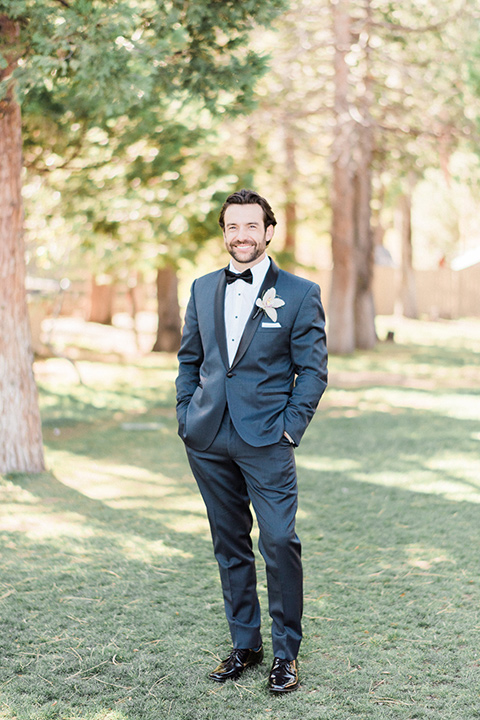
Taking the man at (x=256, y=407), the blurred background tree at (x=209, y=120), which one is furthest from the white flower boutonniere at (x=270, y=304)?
the blurred background tree at (x=209, y=120)

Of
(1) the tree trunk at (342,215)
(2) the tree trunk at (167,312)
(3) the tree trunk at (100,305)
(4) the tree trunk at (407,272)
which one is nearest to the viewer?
(1) the tree trunk at (342,215)

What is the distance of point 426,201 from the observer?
180 ft

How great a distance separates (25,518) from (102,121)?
5.97 m

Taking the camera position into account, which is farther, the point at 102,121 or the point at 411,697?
the point at 102,121

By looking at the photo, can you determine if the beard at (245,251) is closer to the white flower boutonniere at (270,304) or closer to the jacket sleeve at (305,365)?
the white flower boutonniere at (270,304)

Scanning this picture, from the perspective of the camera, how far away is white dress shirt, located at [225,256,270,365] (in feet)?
11.0

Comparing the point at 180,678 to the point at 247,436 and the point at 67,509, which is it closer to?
the point at 247,436

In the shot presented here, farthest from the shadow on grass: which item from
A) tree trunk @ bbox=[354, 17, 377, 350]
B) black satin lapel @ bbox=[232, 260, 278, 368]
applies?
tree trunk @ bbox=[354, 17, 377, 350]

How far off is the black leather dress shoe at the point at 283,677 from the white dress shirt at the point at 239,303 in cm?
129

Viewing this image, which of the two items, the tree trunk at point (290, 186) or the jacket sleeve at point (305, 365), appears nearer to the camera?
the jacket sleeve at point (305, 365)

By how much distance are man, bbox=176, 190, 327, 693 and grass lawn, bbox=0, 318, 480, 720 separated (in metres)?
0.34

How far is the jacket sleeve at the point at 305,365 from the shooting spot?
3262 mm

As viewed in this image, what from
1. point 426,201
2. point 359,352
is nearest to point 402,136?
point 359,352

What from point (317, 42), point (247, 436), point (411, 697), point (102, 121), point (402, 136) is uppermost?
point (317, 42)
